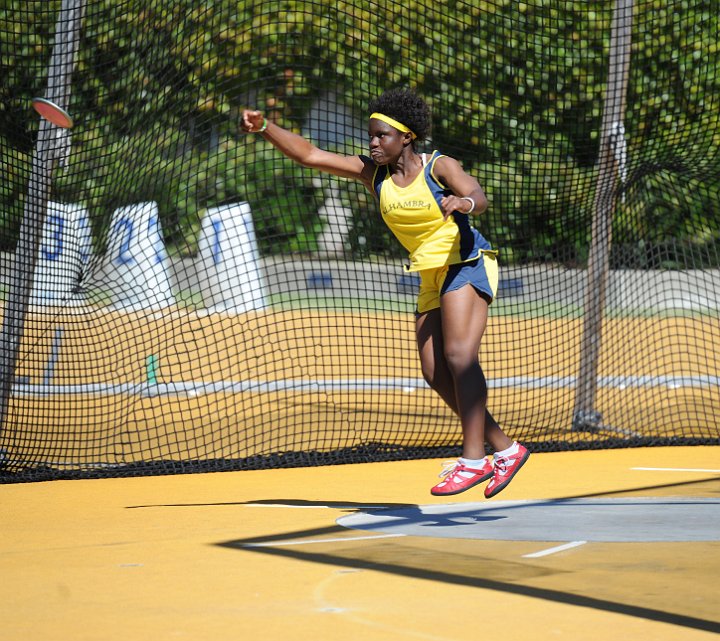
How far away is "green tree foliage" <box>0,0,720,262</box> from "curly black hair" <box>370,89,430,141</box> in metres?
2.81

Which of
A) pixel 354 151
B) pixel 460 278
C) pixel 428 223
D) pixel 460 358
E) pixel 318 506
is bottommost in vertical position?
pixel 318 506

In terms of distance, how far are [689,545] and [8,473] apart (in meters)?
4.68

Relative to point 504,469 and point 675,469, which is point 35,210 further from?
point 675,469

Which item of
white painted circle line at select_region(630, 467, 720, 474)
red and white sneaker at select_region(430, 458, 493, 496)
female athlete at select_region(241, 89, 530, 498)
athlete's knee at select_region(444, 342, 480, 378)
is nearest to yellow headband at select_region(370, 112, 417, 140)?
female athlete at select_region(241, 89, 530, 498)

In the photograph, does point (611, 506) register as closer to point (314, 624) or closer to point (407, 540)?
point (407, 540)

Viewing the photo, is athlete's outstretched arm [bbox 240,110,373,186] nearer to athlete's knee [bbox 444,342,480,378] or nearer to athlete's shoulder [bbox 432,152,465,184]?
athlete's shoulder [bbox 432,152,465,184]

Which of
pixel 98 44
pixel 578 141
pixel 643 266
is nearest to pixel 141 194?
pixel 98 44

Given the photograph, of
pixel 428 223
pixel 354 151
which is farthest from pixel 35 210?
pixel 354 151

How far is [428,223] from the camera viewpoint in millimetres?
6215

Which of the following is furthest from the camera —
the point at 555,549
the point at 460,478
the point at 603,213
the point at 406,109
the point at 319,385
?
the point at 319,385

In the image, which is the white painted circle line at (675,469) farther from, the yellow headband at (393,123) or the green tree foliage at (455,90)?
the yellow headband at (393,123)

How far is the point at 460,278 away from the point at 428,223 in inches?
12.6

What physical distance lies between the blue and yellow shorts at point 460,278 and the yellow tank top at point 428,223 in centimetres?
6

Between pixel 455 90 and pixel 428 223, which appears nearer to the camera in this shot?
pixel 428 223
